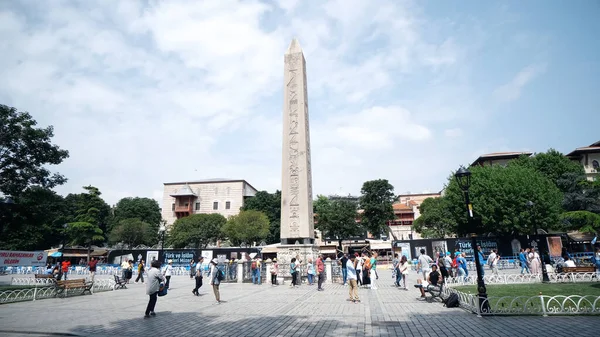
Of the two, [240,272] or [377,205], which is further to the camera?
[377,205]

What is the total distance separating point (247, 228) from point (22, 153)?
1247 inches

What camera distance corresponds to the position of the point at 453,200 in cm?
3656

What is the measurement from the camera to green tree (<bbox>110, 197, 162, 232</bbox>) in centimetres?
6200

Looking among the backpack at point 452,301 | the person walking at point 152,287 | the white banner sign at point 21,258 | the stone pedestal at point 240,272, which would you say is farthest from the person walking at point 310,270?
the white banner sign at point 21,258

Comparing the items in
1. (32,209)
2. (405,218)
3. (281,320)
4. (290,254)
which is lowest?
(281,320)

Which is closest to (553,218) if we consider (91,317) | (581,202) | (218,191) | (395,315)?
(581,202)

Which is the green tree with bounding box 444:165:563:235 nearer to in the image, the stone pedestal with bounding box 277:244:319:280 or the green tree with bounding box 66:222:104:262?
the stone pedestal with bounding box 277:244:319:280

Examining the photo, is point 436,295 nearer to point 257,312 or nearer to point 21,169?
point 257,312

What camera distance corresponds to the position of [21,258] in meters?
30.1

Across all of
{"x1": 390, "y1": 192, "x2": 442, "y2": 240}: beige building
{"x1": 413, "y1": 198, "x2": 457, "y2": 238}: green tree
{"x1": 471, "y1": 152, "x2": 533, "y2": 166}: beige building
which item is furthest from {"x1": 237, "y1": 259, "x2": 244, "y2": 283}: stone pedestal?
{"x1": 390, "y1": 192, "x2": 442, "y2": 240}: beige building

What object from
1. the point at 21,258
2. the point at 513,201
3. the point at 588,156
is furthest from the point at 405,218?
the point at 21,258

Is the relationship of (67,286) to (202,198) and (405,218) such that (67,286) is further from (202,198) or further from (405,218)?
(405,218)

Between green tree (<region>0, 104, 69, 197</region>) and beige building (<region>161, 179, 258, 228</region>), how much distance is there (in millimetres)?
47442

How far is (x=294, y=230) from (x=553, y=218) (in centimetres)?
2824
